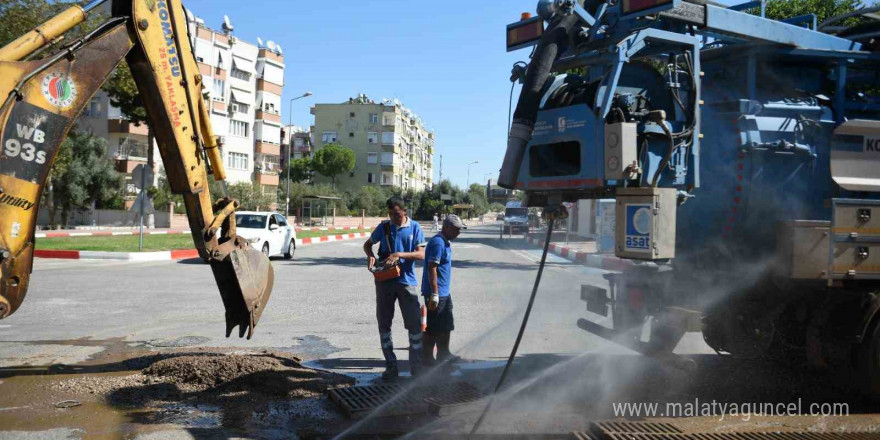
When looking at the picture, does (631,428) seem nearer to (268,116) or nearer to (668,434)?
(668,434)

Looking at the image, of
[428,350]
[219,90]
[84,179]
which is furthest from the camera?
[219,90]

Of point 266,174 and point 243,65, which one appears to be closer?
point 243,65

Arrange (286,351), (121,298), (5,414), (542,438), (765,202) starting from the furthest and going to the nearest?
(121,298) < (286,351) < (765,202) < (5,414) < (542,438)

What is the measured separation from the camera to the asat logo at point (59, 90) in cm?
442

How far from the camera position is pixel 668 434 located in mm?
4652

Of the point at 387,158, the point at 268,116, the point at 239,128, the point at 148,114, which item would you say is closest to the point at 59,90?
the point at 148,114

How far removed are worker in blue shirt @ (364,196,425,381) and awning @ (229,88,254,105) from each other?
61.3 m

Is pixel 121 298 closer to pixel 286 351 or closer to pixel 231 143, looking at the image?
pixel 286 351

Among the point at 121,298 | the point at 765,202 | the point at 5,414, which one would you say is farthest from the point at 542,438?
the point at 121,298

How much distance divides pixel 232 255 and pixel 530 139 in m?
2.66

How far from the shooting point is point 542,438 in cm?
470

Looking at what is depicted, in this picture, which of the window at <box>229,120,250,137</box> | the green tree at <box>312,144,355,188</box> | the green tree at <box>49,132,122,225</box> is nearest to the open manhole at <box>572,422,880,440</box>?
the green tree at <box>49,132,122,225</box>

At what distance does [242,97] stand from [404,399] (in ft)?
211

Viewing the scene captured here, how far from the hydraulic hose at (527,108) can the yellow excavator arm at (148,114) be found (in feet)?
8.00
